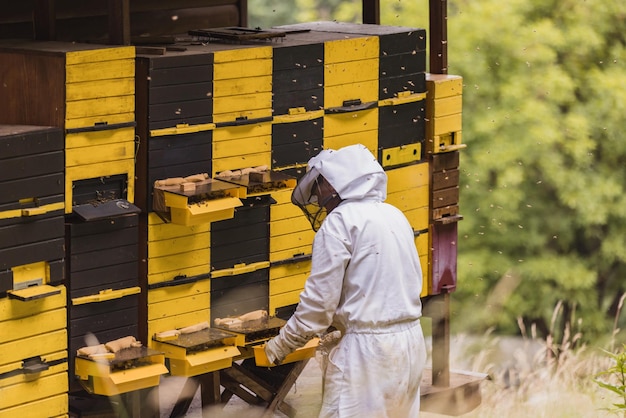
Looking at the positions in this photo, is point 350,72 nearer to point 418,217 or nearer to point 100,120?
point 418,217

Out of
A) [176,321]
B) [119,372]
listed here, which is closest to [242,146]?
[176,321]

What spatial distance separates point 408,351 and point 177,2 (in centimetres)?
350

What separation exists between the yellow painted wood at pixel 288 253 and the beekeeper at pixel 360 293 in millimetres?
874

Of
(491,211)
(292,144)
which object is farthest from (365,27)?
(491,211)

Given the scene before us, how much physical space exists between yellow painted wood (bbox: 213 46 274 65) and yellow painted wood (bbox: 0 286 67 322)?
1.36m

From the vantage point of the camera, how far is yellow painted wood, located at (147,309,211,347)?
6039 mm

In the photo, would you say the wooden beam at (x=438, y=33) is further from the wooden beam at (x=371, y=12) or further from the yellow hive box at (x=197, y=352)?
the yellow hive box at (x=197, y=352)

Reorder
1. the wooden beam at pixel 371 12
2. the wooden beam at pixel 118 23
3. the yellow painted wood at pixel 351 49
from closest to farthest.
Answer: the wooden beam at pixel 118 23
the yellow painted wood at pixel 351 49
the wooden beam at pixel 371 12

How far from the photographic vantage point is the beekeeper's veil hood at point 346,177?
559 centimetres

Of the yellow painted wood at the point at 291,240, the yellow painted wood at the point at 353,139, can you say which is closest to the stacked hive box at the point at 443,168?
the yellow painted wood at the point at 353,139

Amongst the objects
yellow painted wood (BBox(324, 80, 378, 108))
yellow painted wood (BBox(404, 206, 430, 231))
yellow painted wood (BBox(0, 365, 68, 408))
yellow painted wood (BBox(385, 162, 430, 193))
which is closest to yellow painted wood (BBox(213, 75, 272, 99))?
yellow painted wood (BBox(324, 80, 378, 108))

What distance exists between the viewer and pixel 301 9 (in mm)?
20625

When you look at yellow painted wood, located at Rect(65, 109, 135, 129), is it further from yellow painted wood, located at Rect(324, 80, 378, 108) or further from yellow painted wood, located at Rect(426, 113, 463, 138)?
yellow painted wood, located at Rect(426, 113, 463, 138)

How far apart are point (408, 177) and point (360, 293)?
1.81 m
